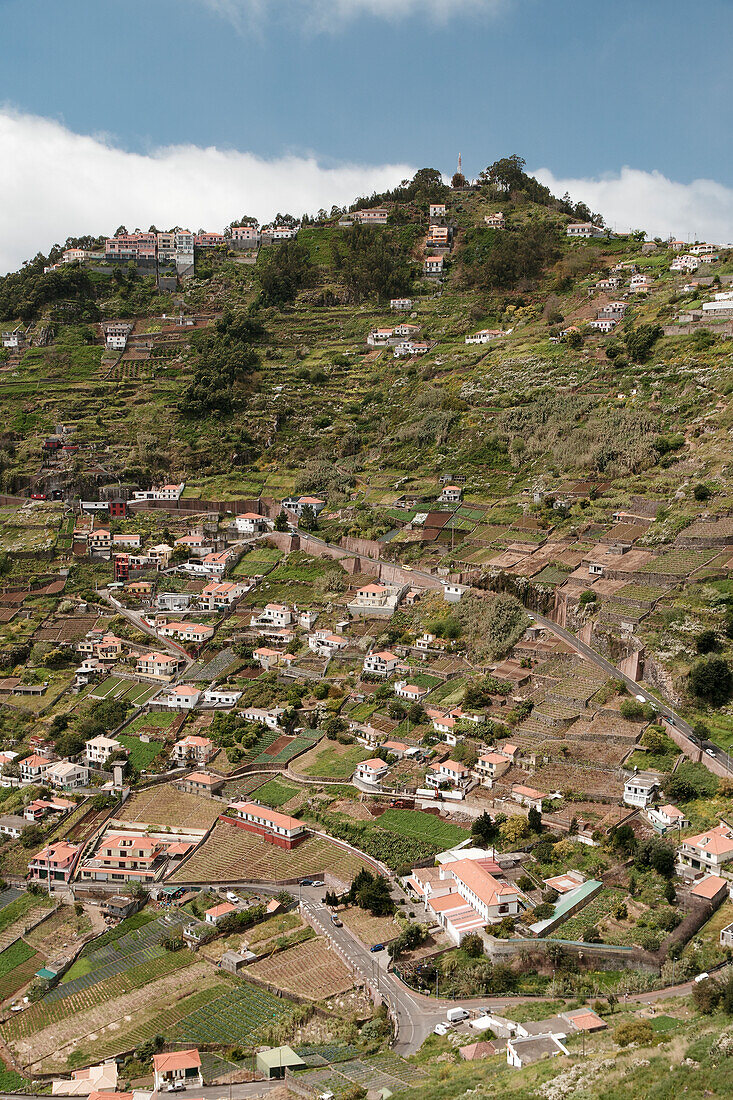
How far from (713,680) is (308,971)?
14.0m

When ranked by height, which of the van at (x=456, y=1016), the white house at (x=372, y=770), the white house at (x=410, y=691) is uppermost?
the white house at (x=410, y=691)

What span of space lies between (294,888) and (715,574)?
1713 cm

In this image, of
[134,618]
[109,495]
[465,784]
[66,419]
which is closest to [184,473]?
[109,495]

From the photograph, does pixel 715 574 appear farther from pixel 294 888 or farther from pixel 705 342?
pixel 705 342

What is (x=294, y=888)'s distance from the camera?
26.1 meters

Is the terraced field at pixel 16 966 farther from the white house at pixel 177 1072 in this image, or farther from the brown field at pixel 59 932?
the white house at pixel 177 1072

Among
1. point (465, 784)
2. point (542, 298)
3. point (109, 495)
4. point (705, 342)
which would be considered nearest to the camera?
point (465, 784)

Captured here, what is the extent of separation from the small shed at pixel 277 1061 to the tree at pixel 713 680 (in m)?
15.4

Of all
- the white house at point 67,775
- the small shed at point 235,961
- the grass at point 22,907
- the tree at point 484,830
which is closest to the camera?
the small shed at point 235,961

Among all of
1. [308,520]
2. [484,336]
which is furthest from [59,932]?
[484,336]

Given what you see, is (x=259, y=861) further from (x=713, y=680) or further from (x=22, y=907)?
(x=713, y=680)

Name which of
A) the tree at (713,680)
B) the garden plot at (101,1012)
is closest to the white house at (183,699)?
the garden plot at (101,1012)

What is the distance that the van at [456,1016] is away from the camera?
19625mm

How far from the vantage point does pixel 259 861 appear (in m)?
27.3
